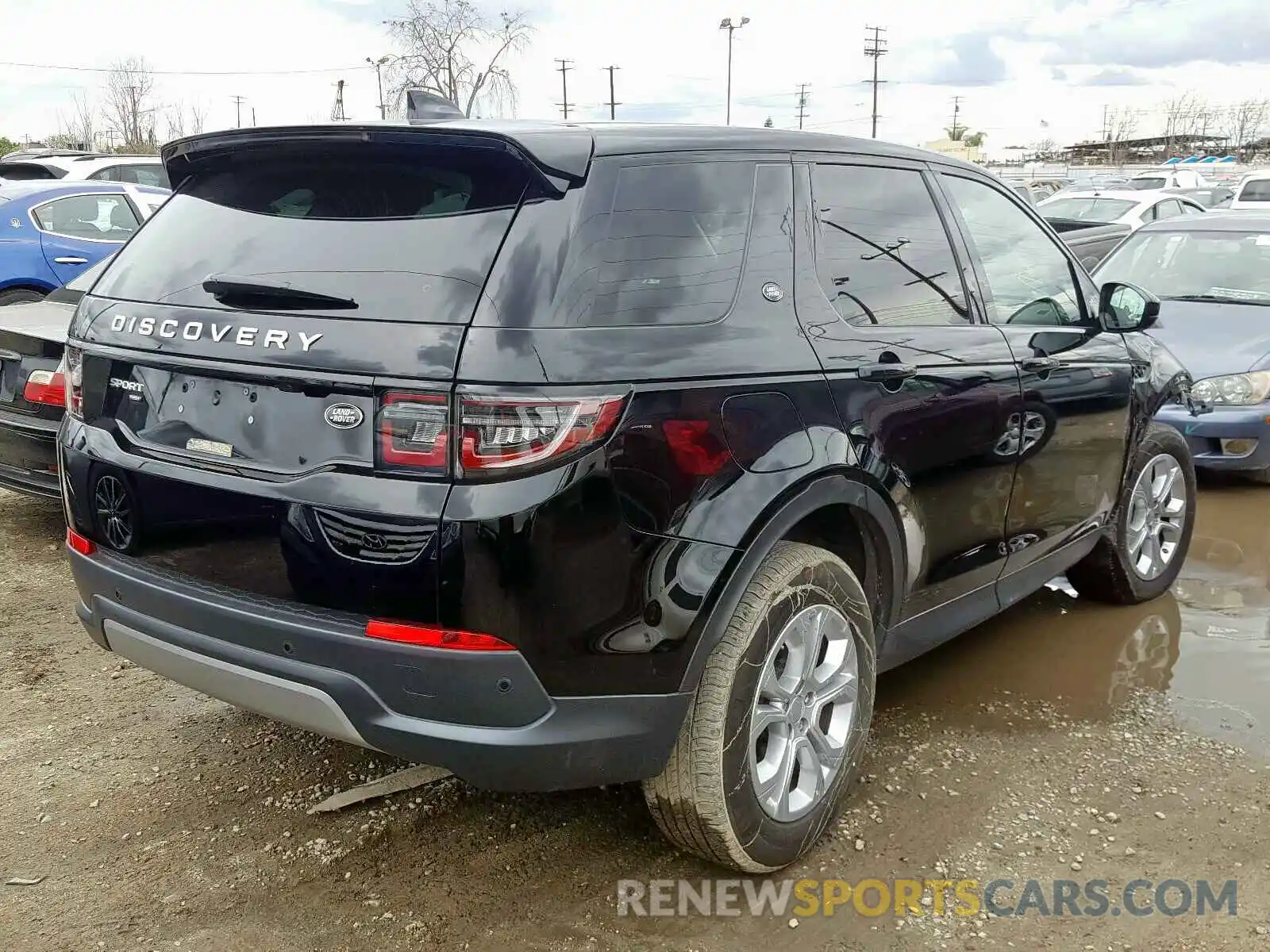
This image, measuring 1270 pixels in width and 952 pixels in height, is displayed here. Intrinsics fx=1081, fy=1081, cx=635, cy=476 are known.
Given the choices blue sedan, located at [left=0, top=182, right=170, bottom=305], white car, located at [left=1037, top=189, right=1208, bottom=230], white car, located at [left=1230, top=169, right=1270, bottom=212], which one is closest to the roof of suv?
blue sedan, located at [left=0, top=182, right=170, bottom=305]

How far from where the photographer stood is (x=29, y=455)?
489 cm

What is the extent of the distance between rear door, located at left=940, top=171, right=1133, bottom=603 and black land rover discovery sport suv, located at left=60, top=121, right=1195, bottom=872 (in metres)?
0.49

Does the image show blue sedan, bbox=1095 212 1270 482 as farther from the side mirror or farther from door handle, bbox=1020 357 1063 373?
door handle, bbox=1020 357 1063 373

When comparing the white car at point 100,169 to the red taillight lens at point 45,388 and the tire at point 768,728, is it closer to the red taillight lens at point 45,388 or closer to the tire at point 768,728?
the red taillight lens at point 45,388

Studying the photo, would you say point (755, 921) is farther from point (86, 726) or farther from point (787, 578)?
point (86, 726)

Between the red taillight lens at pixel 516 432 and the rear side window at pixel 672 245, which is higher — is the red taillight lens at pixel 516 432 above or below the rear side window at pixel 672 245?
below

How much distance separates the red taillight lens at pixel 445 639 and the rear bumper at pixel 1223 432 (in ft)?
16.1

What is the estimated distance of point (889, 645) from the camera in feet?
10.1

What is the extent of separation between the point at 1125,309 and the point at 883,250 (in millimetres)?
1500

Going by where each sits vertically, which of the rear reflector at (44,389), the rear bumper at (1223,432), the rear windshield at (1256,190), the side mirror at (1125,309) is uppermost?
the side mirror at (1125,309)

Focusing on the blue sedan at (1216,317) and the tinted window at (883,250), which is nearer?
the tinted window at (883,250)

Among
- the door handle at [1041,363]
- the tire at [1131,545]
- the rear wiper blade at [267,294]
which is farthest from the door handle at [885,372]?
the tire at [1131,545]

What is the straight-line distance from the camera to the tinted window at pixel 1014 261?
3426mm

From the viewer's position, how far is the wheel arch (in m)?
2.37
